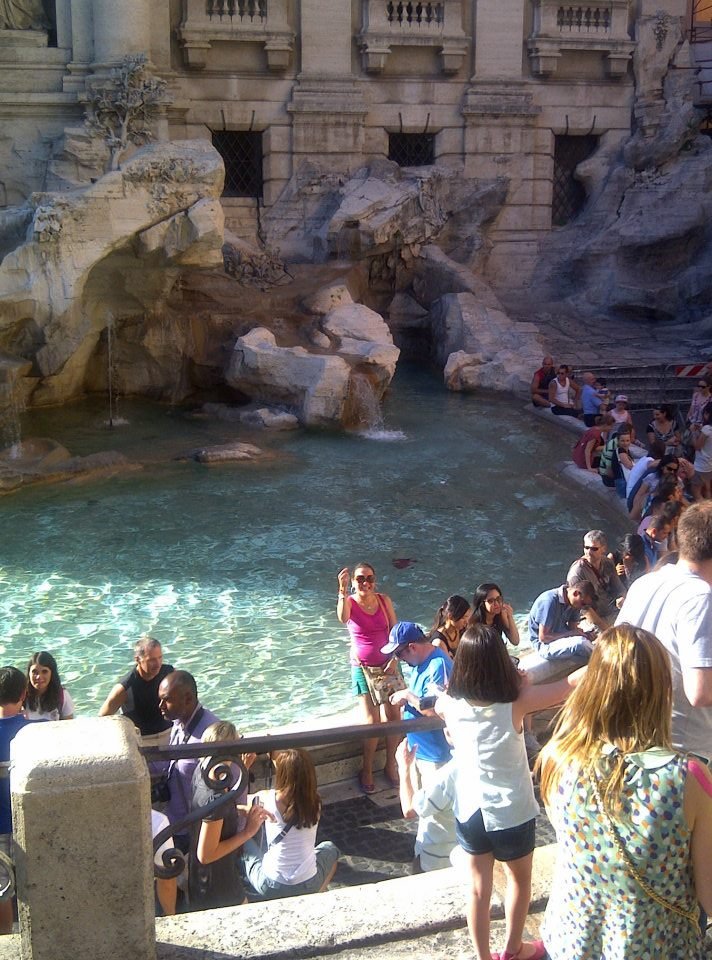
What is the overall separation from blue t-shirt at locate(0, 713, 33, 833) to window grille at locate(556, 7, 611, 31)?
17716mm

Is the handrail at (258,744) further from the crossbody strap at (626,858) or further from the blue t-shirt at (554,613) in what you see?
the blue t-shirt at (554,613)

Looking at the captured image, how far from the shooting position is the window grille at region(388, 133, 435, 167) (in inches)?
755

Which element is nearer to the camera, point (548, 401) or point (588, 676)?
point (588, 676)

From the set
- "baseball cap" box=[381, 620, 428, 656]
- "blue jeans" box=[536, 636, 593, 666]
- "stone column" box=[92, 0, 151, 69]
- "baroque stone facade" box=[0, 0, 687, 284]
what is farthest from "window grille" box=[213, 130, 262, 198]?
"baseball cap" box=[381, 620, 428, 656]

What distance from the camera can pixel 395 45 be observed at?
1847 centimetres

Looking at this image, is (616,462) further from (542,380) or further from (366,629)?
(366,629)

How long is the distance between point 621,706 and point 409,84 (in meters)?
17.9

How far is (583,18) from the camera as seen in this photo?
747 inches

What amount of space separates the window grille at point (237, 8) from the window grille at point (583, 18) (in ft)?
16.9

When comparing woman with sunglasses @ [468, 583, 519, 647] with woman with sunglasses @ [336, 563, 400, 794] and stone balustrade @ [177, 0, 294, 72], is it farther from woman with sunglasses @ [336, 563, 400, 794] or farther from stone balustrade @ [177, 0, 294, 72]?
stone balustrade @ [177, 0, 294, 72]

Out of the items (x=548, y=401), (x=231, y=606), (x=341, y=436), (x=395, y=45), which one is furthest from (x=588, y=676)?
(x=395, y=45)

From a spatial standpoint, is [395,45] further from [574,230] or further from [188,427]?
[188,427]

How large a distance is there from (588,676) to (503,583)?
576 cm

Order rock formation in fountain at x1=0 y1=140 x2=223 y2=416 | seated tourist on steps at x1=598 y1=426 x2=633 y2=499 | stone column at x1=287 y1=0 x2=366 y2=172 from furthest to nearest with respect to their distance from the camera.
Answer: stone column at x1=287 y1=0 x2=366 y2=172, rock formation in fountain at x1=0 y1=140 x2=223 y2=416, seated tourist on steps at x1=598 y1=426 x2=633 y2=499
